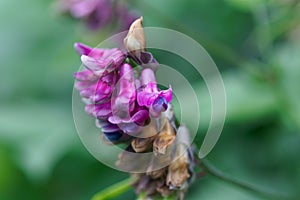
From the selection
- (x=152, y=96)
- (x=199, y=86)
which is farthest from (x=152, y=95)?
(x=199, y=86)

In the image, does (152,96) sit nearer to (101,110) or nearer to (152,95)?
(152,95)

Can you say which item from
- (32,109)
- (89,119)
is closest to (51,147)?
(89,119)

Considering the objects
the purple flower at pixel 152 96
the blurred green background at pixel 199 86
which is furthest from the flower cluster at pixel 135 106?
the blurred green background at pixel 199 86

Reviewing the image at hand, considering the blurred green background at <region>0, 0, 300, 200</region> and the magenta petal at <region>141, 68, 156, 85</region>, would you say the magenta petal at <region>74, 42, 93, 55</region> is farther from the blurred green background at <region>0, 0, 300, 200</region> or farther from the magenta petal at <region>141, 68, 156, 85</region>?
the blurred green background at <region>0, 0, 300, 200</region>

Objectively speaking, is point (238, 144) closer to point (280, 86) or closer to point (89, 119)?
point (280, 86)

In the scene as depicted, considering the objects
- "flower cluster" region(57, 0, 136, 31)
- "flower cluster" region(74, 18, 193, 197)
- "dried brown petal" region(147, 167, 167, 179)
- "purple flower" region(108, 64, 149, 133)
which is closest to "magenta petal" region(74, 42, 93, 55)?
"flower cluster" region(74, 18, 193, 197)

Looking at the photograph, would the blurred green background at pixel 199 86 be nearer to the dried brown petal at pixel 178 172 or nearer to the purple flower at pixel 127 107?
the dried brown petal at pixel 178 172

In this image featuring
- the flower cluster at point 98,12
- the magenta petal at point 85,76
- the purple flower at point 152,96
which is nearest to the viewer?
the purple flower at point 152,96
